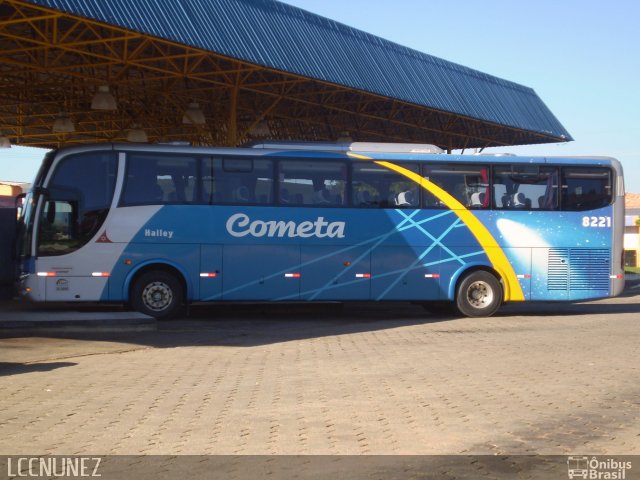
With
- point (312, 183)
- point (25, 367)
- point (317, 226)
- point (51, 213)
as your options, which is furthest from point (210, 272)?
point (25, 367)

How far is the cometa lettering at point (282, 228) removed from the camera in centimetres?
1838

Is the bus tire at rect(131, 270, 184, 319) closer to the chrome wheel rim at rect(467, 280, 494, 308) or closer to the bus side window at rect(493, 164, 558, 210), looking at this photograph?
the chrome wheel rim at rect(467, 280, 494, 308)

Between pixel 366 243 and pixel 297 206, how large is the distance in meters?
1.71

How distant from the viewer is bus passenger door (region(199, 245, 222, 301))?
59.8ft

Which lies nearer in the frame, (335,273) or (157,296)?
(157,296)

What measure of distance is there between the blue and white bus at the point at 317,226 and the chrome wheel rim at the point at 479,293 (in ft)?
0.09

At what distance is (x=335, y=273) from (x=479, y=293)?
3340 millimetres

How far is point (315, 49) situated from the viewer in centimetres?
2502

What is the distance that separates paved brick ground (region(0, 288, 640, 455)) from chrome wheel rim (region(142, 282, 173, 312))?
1424 mm

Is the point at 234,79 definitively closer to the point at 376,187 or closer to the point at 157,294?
the point at 376,187

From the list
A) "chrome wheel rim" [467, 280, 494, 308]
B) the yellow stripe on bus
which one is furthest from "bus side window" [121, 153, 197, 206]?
"chrome wheel rim" [467, 280, 494, 308]

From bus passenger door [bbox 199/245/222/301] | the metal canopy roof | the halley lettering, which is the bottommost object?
bus passenger door [bbox 199/245/222/301]

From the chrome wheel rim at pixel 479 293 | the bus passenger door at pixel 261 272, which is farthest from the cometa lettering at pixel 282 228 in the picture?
the chrome wheel rim at pixel 479 293

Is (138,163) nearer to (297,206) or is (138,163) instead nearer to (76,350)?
(297,206)
